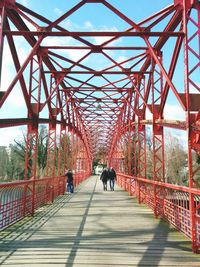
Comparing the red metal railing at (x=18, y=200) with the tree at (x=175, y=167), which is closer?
the red metal railing at (x=18, y=200)

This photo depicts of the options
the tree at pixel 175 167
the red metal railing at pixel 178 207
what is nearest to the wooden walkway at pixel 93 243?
the red metal railing at pixel 178 207

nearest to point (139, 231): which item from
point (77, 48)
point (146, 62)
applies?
point (77, 48)

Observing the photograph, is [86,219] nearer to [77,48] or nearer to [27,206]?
[27,206]

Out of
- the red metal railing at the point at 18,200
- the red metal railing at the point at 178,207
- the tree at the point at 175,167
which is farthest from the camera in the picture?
the tree at the point at 175,167

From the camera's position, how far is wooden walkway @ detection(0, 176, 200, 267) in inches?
194

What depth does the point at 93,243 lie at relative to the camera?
19.9 ft

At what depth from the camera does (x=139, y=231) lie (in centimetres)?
732

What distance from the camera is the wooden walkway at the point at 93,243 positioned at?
4930mm

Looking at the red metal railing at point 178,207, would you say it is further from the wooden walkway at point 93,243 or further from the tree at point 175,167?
the tree at point 175,167

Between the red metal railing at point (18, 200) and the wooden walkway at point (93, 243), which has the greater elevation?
the red metal railing at point (18, 200)

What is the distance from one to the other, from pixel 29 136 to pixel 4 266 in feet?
19.0

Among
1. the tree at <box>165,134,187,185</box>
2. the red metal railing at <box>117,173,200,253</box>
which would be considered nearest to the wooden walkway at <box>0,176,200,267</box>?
the red metal railing at <box>117,173,200,253</box>

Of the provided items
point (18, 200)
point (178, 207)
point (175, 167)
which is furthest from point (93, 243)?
point (175, 167)

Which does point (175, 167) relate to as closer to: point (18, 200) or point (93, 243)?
point (18, 200)
